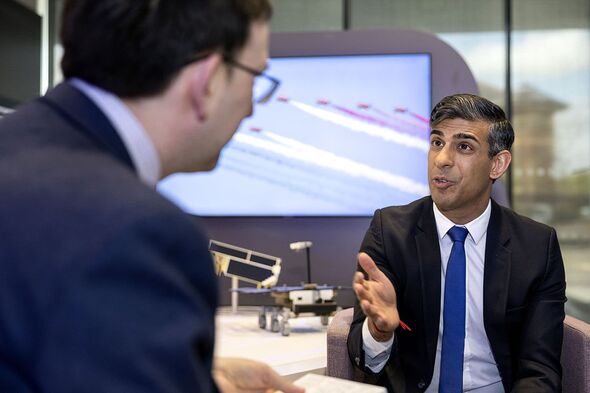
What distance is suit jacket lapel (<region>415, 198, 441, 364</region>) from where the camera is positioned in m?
2.13

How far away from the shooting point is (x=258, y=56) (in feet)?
2.86

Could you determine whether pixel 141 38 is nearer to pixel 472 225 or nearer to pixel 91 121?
pixel 91 121

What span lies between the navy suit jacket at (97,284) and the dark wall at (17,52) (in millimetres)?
3355

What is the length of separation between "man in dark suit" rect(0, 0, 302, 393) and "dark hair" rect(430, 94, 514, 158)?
150cm

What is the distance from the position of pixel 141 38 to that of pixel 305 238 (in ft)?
9.88

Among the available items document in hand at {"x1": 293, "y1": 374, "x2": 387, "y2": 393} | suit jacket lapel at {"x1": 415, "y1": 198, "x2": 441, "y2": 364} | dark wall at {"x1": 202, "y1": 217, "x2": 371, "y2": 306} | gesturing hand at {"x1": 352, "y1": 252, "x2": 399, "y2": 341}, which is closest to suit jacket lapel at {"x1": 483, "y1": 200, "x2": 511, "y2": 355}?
suit jacket lapel at {"x1": 415, "y1": 198, "x2": 441, "y2": 364}

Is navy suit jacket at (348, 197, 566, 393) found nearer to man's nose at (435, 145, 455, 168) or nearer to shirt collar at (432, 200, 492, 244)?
shirt collar at (432, 200, 492, 244)

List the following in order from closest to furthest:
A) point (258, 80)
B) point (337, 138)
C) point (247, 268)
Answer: point (258, 80) < point (247, 268) < point (337, 138)

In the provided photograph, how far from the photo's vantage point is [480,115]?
2279 mm

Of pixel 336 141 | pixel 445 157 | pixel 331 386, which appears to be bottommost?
pixel 331 386

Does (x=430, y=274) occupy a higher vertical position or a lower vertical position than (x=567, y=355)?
higher

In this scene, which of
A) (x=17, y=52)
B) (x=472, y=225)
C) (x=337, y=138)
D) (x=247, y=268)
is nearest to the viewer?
(x=472, y=225)

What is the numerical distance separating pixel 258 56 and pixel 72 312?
419 millimetres

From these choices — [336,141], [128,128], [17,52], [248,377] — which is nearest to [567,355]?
[248,377]
